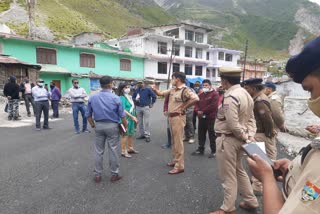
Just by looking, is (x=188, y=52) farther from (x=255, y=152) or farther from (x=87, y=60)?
(x=255, y=152)

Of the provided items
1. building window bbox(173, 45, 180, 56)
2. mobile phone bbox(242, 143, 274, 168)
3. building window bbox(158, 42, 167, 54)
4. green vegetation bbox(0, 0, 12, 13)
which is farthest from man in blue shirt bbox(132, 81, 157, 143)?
green vegetation bbox(0, 0, 12, 13)

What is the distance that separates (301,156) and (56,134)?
8.21m

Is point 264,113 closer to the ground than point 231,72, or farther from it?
closer to the ground

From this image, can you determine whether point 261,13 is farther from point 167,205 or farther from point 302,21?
point 167,205

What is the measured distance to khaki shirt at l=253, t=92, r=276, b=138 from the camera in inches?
145

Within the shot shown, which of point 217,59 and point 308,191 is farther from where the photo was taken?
point 217,59

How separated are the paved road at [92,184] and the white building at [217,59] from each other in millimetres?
35500

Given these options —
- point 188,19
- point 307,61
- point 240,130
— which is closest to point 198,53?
point 240,130

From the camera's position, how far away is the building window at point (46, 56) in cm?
2255

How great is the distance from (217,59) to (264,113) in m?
38.2

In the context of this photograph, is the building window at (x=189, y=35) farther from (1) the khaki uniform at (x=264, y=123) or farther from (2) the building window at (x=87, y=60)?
(1) the khaki uniform at (x=264, y=123)

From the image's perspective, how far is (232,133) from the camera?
3070 mm

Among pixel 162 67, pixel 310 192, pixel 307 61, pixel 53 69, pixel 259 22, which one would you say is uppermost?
pixel 259 22

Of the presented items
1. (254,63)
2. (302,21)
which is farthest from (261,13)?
(254,63)
